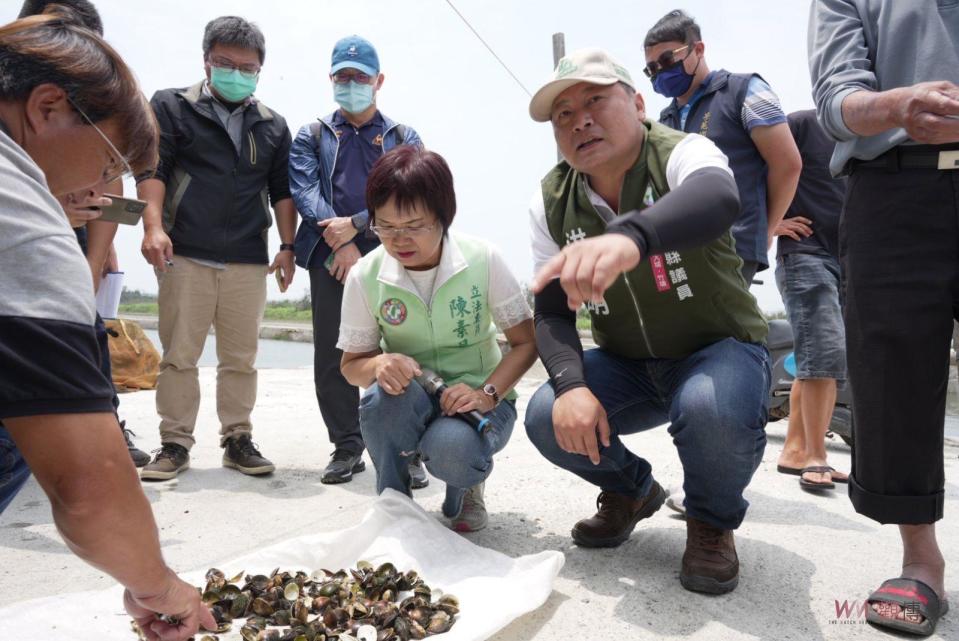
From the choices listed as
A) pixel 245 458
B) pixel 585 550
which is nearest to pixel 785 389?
pixel 585 550

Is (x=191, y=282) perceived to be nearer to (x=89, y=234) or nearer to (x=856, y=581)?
(x=89, y=234)

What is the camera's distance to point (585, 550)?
218 centimetres

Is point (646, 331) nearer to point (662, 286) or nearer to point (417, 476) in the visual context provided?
point (662, 286)

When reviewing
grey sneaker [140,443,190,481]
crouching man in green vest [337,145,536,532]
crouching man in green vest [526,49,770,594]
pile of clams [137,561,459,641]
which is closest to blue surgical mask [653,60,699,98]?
crouching man in green vest [526,49,770,594]

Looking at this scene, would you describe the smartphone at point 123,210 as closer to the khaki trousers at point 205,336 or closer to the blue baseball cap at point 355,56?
the khaki trousers at point 205,336

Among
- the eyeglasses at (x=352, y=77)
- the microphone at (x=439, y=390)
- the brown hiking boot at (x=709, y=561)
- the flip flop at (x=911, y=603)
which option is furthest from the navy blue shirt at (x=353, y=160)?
the flip flop at (x=911, y=603)

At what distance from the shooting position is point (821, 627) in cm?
166

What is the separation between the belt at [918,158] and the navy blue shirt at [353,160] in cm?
213

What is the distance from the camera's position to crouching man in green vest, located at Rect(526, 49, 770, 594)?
5.93 ft

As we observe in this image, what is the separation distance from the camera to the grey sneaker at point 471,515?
2350mm

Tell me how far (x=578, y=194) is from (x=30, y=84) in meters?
1.40

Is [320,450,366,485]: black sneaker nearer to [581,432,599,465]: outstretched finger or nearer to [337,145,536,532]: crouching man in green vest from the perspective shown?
[337,145,536,532]: crouching man in green vest

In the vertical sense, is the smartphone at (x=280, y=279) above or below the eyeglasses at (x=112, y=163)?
below

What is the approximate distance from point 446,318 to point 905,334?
126 centimetres
